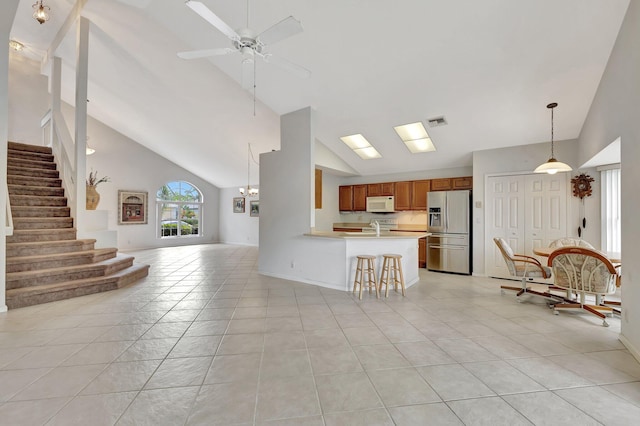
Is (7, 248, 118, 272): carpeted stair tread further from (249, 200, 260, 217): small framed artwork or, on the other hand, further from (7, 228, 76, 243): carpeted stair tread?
(249, 200, 260, 217): small framed artwork

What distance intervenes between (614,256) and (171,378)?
512 centimetres

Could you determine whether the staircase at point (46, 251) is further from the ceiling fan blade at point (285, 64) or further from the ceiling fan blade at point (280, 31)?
the ceiling fan blade at point (280, 31)

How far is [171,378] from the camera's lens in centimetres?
207

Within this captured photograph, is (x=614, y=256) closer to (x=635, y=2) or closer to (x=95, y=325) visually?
(x=635, y=2)

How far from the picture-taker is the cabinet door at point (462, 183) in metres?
6.17

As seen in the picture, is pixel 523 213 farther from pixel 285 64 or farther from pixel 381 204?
pixel 285 64

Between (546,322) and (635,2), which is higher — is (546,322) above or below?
below

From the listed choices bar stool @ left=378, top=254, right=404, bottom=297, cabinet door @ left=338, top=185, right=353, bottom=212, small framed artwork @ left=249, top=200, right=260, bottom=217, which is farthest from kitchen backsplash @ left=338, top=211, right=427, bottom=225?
small framed artwork @ left=249, top=200, right=260, bottom=217

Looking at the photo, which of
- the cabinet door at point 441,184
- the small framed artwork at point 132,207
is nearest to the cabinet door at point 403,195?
the cabinet door at point 441,184

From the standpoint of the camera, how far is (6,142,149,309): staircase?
3.88m

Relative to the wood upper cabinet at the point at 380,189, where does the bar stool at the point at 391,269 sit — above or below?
below

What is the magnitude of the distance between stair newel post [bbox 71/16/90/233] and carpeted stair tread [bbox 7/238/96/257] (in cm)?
42

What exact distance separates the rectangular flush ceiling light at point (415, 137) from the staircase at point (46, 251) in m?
5.70

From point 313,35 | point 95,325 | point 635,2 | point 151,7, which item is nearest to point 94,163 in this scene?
point 151,7
